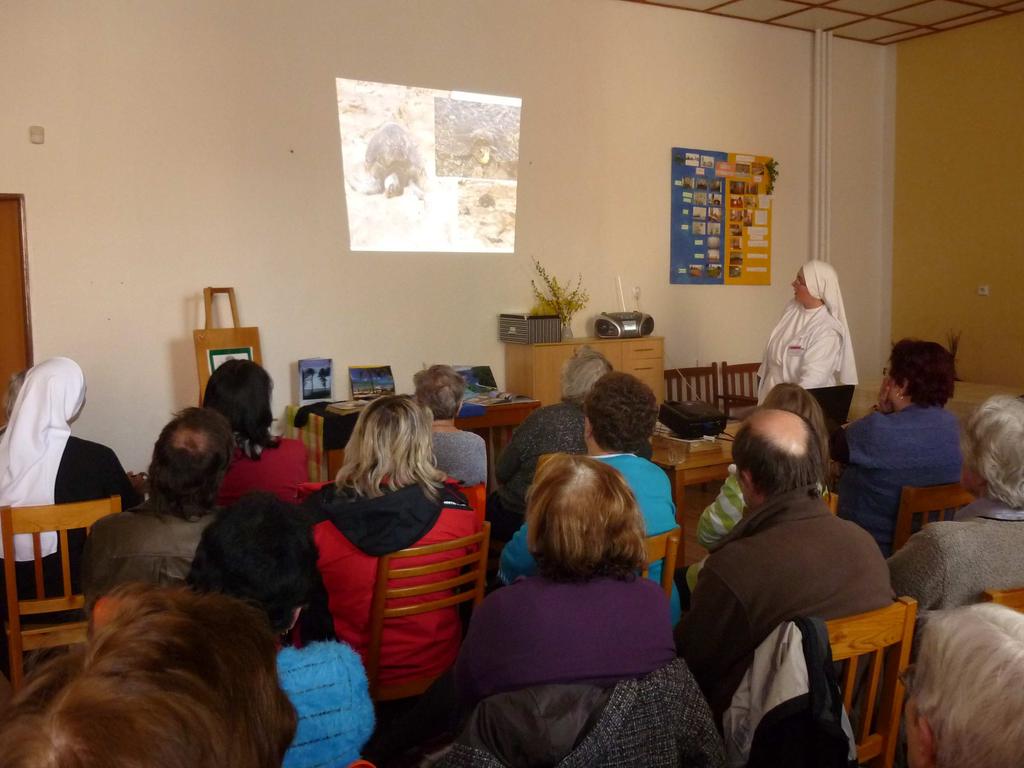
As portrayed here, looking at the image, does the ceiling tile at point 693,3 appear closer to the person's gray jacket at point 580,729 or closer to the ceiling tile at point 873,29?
the ceiling tile at point 873,29

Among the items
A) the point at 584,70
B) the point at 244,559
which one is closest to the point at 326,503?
the point at 244,559

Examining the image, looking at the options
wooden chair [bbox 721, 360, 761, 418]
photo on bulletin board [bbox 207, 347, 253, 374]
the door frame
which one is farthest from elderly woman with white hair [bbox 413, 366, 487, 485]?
wooden chair [bbox 721, 360, 761, 418]

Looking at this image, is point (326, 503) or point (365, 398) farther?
point (365, 398)

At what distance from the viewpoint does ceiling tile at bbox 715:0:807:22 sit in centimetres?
641

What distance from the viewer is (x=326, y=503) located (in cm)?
230

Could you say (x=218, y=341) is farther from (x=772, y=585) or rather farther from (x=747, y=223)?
(x=747, y=223)

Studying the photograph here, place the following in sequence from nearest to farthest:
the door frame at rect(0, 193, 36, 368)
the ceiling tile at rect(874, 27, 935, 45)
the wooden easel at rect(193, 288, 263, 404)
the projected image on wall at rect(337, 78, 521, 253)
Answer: the door frame at rect(0, 193, 36, 368), the wooden easel at rect(193, 288, 263, 404), the projected image on wall at rect(337, 78, 521, 253), the ceiling tile at rect(874, 27, 935, 45)

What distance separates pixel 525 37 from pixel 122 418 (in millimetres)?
3558

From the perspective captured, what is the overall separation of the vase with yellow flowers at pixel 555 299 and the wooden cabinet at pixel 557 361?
8.1 inches

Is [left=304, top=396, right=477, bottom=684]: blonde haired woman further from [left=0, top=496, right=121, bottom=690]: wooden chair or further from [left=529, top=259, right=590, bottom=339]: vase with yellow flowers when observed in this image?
[left=529, top=259, right=590, bottom=339]: vase with yellow flowers

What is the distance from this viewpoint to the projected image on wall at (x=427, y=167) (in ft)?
17.8

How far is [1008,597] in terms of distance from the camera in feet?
5.94

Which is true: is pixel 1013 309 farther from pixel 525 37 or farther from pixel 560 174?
pixel 525 37

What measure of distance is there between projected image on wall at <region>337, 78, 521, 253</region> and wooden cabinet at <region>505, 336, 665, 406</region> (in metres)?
0.76
